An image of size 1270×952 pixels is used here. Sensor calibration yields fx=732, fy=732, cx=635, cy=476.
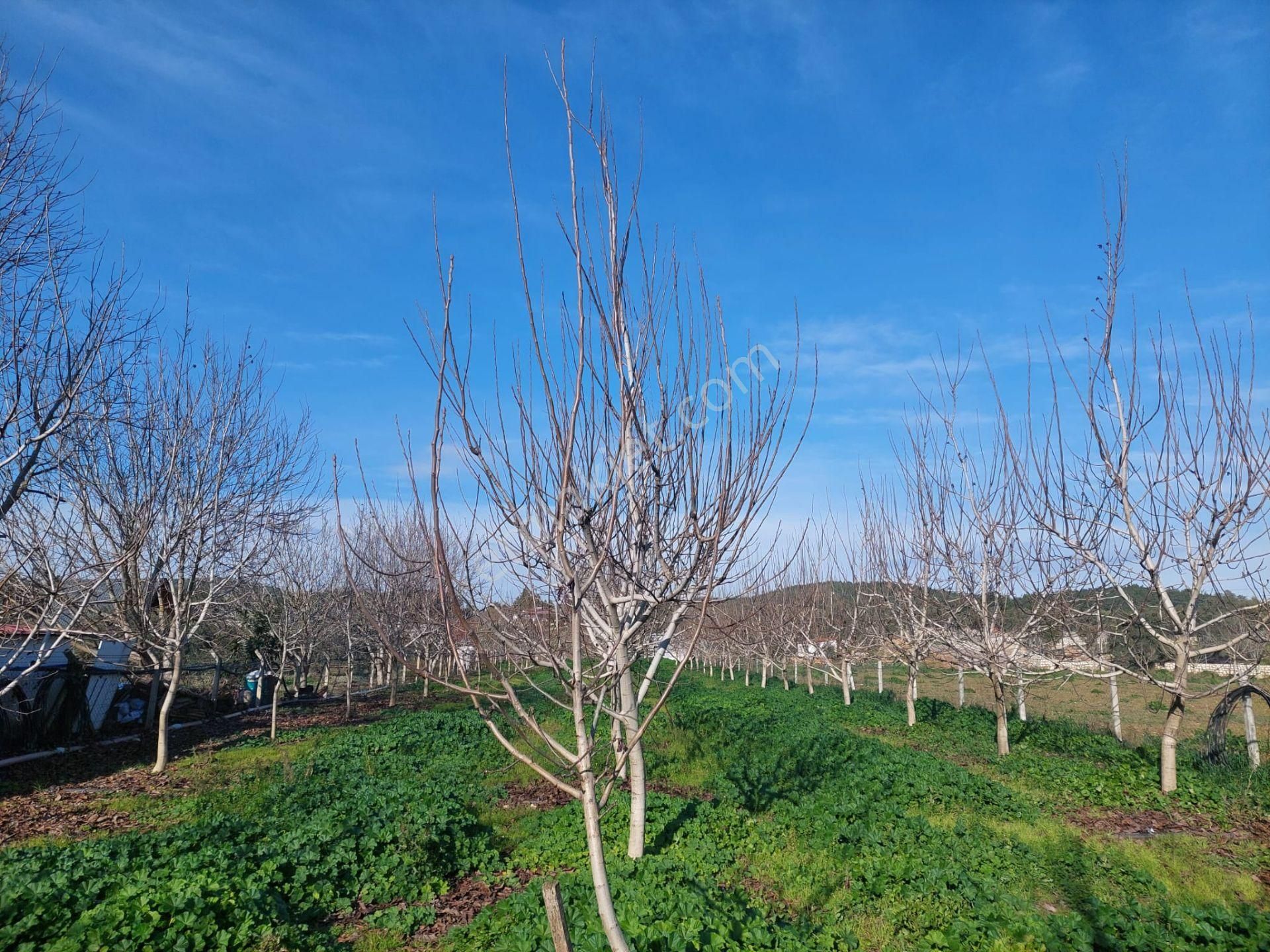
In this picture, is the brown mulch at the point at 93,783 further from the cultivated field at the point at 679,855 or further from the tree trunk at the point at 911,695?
the tree trunk at the point at 911,695

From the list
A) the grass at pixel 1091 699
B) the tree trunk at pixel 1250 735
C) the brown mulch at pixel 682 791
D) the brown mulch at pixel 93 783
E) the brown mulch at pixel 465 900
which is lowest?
the grass at pixel 1091 699

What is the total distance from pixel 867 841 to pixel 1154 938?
8.29 ft

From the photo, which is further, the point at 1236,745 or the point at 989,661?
the point at 989,661

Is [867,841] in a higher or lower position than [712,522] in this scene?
lower

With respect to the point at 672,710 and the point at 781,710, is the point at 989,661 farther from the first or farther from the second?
the point at 672,710

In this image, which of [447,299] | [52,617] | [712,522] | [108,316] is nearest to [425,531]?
[447,299]

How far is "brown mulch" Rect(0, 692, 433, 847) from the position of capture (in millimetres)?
8422

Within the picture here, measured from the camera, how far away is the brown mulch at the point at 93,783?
27.6 feet

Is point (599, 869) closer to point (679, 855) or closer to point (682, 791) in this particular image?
point (679, 855)

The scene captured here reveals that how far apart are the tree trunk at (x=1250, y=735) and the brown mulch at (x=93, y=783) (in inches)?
567

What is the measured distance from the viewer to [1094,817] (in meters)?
8.72

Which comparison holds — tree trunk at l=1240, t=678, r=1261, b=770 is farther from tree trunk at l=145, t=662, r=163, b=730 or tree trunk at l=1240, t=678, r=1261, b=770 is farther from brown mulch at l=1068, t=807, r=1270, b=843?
tree trunk at l=145, t=662, r=163, b=730

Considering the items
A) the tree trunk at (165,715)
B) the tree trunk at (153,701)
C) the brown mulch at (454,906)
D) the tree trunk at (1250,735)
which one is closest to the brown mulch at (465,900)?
the brown mulch at (454,906)

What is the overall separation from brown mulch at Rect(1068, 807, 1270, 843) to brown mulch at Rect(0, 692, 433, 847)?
11.1m
